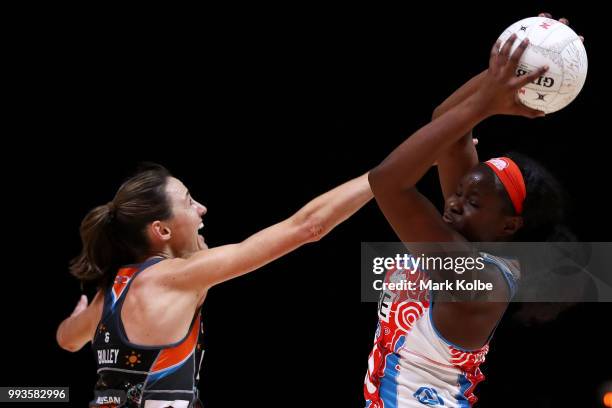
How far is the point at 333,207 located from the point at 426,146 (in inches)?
37.6

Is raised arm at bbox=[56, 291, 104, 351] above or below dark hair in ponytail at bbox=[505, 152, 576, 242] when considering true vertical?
below

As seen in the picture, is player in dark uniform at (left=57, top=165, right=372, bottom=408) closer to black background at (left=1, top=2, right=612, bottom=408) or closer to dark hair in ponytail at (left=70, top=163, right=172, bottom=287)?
dark hair in ponytail at (left=70, top=163, right=172, bottom=287)

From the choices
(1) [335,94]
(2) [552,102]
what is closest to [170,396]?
(2) [552,102]

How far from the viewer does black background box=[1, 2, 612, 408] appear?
471 cm

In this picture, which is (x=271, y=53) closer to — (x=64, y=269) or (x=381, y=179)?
(x=64, y=269)

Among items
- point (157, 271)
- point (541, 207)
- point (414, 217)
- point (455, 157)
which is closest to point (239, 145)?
point (157, 271)

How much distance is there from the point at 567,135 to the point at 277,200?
1556mm

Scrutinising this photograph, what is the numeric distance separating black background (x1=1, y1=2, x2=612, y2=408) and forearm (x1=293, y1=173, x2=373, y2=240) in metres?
1.64

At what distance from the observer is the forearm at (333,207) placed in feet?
9.77

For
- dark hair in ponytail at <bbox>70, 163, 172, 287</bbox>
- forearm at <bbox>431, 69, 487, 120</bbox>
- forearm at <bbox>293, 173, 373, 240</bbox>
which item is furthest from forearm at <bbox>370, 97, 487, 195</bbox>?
dark hair in ponytail at <bbox>70, 163, 172, 287</bbox>

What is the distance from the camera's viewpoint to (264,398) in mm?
4762

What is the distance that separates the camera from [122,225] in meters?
3.21

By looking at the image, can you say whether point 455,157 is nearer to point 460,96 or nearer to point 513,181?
point 460,96

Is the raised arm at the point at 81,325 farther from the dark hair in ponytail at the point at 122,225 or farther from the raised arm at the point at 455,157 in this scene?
the raised arm at the point at 455,157
